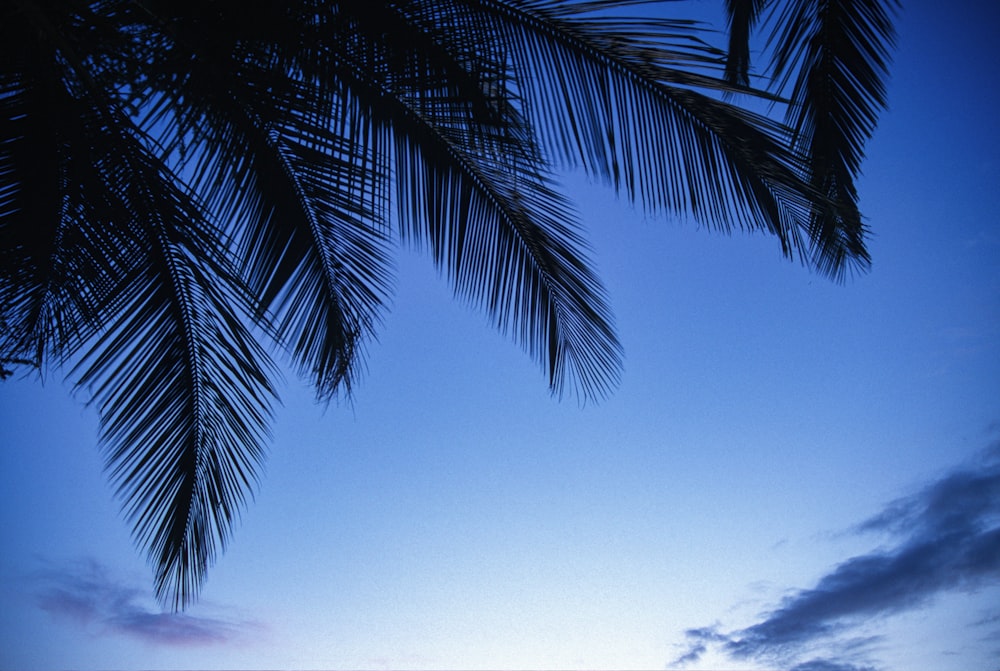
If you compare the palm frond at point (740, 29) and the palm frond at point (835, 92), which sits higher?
the palm frond at point (740, 29)

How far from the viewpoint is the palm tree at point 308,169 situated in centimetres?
251

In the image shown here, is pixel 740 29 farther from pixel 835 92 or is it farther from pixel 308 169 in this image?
pixel 308 169

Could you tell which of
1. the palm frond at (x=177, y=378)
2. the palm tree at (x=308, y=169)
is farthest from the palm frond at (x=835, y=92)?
the palm frond at (x=177, y=378)

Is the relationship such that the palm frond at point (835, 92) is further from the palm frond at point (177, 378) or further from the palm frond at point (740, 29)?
the palm frond at point (177, 378)

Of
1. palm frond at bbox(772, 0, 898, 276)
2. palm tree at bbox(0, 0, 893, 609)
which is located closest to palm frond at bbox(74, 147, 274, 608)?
palm tree at bbox(0, 0, 893, 609)

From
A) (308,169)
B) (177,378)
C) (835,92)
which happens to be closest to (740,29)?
(835,92)

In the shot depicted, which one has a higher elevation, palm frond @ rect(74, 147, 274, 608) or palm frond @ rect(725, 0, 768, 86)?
palm frond @ rect(725, 0, 768, 86)

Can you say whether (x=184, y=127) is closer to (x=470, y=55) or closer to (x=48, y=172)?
(x=48, y=172)

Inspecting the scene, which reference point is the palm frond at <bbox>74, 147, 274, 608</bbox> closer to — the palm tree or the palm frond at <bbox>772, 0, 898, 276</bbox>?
the palm tree

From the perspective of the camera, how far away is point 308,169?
3.15 metres

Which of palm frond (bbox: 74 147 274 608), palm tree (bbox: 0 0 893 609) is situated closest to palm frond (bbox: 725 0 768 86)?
palm tree (bbox: 0 0 893 609)

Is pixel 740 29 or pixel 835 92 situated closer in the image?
pixel 835 92

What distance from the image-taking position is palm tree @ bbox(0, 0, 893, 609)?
2.51m

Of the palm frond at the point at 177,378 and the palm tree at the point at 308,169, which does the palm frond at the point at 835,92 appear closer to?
the palm tree at the point at 308,169
